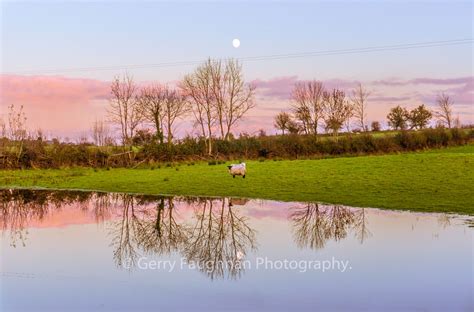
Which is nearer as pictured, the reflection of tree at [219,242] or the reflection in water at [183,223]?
the reflection of tree at [219,242]

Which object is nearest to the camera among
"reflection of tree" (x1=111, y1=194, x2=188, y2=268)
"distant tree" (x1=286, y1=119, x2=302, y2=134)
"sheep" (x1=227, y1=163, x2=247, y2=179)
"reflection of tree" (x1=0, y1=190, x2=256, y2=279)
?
"reflection of tree" (x1=0, y1=190, x2=256, y2=279)

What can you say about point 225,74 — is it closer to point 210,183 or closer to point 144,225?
point 210,183

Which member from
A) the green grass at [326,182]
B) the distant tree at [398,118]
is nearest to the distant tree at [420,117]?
the distant tree at [398,118]

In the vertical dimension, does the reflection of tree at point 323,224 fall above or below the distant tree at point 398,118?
below

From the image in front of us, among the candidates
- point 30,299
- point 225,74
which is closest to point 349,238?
point 30,299

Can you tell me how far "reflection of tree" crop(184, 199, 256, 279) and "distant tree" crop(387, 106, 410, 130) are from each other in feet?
219

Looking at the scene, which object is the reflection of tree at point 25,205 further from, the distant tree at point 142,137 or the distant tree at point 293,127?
the distant tree at point 293,127

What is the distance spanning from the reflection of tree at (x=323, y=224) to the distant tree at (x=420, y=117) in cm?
6475

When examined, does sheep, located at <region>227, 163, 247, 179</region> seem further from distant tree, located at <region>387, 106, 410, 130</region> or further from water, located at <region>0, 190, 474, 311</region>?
distant tree, located at <region>387, 106, 410, 130</region>

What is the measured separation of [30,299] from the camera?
9.48 meters

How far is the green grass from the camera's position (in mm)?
24000

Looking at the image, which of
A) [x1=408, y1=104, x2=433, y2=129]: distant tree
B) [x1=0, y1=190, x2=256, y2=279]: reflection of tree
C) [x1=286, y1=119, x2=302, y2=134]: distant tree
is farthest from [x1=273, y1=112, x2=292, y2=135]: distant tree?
[x1=0, y1=190, x2=256, y2=279]: reflection of tree

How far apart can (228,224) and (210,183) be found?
1336 centimetres

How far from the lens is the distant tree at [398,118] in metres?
82.9
